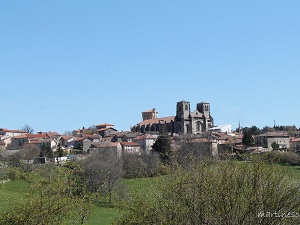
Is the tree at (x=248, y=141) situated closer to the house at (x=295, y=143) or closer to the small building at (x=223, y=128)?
the house at (x=295, y=143)

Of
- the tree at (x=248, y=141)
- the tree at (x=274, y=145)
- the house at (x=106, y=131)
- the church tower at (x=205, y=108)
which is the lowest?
the tree at (x=274, y=145)

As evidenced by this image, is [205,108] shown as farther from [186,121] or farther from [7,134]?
[7,134]

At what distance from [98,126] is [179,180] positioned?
461 feet

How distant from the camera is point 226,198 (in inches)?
504

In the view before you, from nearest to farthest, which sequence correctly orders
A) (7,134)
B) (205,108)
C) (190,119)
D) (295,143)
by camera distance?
(295,143), (190,119), (7,134), (205,108)

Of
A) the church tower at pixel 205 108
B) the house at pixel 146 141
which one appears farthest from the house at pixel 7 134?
the church tower at pixel 205 108

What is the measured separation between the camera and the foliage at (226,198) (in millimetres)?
12523

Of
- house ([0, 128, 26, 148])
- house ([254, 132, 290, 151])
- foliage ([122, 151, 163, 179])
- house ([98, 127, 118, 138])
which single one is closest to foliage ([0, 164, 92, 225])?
foliage ([122, 151, 163, 179])

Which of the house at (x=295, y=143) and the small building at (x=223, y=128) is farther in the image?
the small building at (x=223, y=128)

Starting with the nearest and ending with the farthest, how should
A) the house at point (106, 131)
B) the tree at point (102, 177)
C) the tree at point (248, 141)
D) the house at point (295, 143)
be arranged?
1. the tree at point (102, 177)
2. the tree at point (248, 141)
3. the house at point (295, 143)
4. the house at point (106, 131)

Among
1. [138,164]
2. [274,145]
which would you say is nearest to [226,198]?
[138,164]

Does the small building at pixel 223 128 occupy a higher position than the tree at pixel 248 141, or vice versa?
the small building at pixel 223 128

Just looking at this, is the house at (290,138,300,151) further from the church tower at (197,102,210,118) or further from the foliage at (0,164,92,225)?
the foliage at (0,164,92,225)

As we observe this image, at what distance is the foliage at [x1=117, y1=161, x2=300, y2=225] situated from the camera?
1252 centimetres
